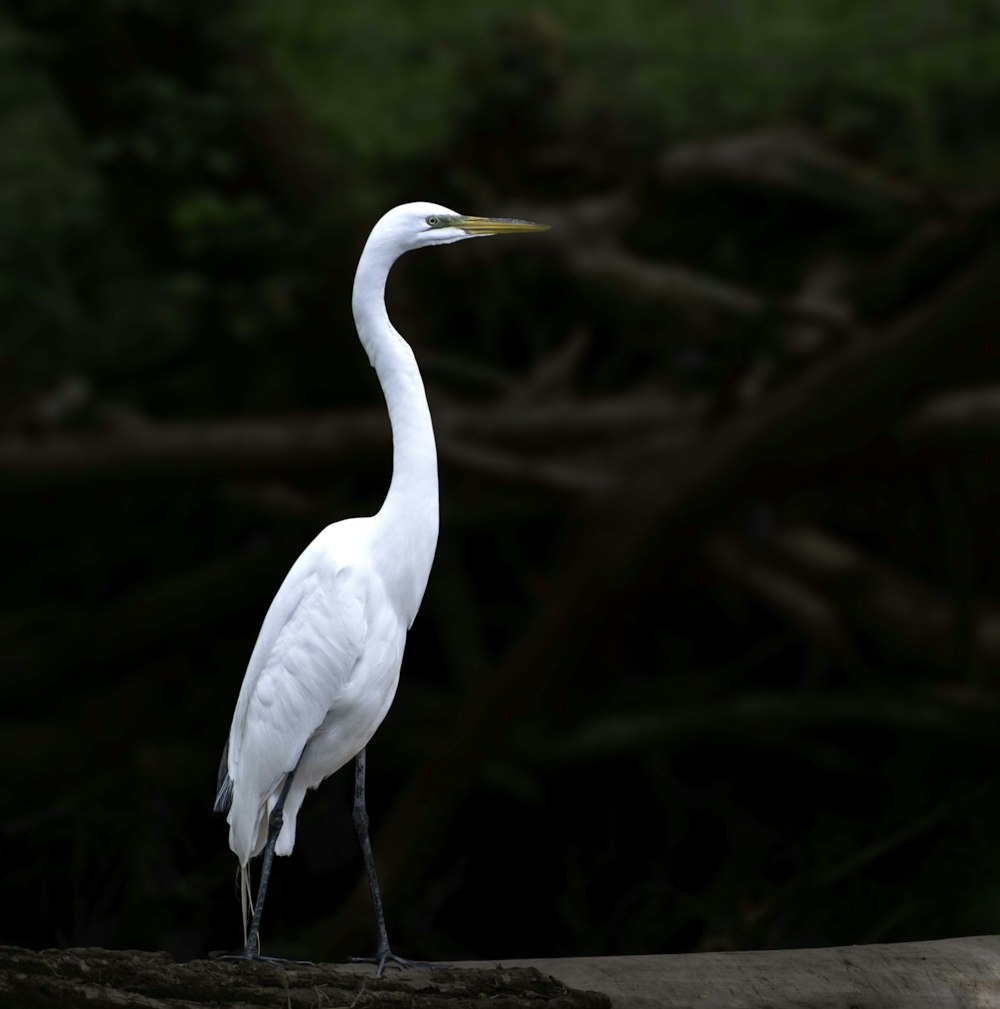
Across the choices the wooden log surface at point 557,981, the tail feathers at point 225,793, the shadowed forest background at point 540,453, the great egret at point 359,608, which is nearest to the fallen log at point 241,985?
the wooden log surface at point 557,981

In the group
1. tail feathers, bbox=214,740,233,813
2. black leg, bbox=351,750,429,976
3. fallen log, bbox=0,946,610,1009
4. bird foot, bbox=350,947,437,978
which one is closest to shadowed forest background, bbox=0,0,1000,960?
tail feathers, bbox=214,740,233,813

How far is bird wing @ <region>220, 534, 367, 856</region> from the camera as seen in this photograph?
55.8 inches

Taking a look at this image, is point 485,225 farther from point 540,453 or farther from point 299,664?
point 540,453

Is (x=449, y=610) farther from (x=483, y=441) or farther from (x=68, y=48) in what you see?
(x=68, y=48)

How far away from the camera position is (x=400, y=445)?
141 centimetres

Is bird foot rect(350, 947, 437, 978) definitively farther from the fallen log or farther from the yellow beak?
the yellow beak

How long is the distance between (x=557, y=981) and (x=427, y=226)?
29.2 inches

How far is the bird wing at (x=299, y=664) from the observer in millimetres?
1418

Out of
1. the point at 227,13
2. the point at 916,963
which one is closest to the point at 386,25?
the point at 227,13

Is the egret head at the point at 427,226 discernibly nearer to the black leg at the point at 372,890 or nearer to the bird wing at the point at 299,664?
the bird wing at the point at 299,664

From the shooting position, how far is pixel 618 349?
11.1ft

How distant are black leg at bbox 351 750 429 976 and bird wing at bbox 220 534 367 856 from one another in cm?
9

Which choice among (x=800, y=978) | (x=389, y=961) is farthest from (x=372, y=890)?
(x=800, y=978)

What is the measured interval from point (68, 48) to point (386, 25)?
2.47ft
